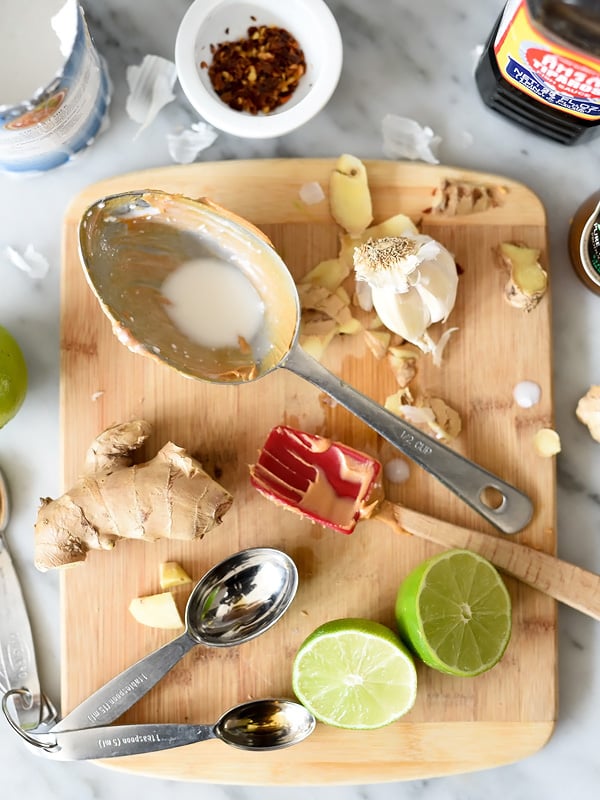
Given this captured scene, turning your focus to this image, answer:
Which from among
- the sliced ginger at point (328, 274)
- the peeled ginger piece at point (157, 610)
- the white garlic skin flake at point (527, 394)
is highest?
the sliced ginger at point (328, 274)

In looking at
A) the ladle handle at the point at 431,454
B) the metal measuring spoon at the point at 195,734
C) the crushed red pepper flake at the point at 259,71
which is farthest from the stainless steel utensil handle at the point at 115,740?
the crushed red pepper flake at the point at 259,71

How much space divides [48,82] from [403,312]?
0.53 m

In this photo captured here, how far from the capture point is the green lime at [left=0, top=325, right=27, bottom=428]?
103 cm

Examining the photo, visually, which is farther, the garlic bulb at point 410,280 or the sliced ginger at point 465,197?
the sliced ginger at point 465,197

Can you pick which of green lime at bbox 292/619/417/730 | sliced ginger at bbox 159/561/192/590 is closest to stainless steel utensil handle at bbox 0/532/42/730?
sliced ginger at bbox 159/561/192/590

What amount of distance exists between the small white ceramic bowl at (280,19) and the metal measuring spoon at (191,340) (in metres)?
0.14

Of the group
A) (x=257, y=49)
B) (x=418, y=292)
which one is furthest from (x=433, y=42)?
(x=418, y=292)

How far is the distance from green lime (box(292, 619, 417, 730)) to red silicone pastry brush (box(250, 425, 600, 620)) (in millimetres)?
151

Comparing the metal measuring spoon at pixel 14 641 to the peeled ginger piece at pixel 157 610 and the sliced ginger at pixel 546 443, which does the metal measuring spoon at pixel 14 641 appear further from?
the sliced ginger at pixel 546 443

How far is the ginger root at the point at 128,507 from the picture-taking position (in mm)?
1017

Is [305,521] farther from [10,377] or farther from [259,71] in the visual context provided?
[259,71]

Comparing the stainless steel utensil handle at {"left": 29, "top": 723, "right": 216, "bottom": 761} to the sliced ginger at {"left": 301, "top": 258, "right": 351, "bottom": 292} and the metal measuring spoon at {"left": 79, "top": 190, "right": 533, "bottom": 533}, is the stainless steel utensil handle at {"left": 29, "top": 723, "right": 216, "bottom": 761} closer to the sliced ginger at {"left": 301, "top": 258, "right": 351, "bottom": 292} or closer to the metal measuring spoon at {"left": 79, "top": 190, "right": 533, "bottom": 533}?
the metal measuring spoon at {"left": 79, "top": 190, "right": 533, "bottom": 533}

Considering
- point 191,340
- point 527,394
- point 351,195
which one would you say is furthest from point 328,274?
point 527,394

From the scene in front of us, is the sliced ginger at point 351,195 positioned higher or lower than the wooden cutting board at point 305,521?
higher
